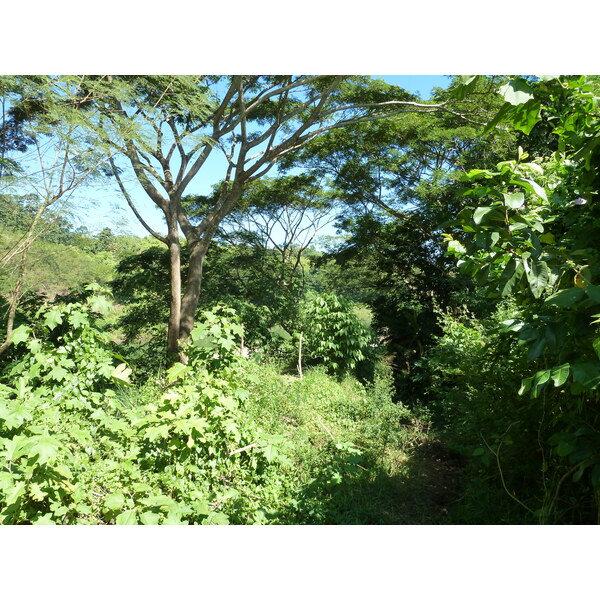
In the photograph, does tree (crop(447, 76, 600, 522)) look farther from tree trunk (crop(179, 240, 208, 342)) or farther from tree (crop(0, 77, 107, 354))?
tree trunk (crop(179, 240, 208, 342))

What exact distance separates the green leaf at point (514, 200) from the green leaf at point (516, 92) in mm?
203

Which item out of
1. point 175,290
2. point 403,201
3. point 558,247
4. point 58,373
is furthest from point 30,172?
point 403,201

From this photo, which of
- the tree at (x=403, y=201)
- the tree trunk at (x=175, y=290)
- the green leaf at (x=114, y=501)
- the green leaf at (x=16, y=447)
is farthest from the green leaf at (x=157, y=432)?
the tree at (x=403, y=201)

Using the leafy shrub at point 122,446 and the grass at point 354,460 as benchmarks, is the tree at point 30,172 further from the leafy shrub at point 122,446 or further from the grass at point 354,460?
the grass at point 354,460

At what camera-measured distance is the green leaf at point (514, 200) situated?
1.09m

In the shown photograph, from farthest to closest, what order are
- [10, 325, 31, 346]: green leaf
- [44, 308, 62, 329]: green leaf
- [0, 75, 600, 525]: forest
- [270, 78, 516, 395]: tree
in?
[270, 78, 516, 395]: tree, [44, 308, 62, 329]: green leaf, [10, 325, 31, 346]: green leaf, [0, 75, 600, 525]: forest

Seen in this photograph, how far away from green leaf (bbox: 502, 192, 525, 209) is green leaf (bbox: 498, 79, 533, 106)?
203 mm

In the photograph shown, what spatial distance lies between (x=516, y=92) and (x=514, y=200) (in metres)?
0.24

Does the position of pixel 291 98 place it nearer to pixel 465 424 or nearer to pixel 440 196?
pixel 440 196

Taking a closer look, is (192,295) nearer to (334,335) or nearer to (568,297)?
(334,335)

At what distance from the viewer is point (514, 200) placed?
1.10 metres

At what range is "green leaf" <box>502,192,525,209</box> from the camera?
1092mm

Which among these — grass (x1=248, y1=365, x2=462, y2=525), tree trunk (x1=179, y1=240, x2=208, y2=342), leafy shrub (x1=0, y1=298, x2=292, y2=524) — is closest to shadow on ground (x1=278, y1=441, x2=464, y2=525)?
grass (x1=248, y1=365, x2=462, y2=525)
